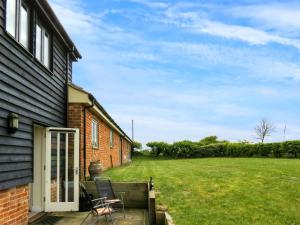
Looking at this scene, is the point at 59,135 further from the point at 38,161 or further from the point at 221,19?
the point at 221,19

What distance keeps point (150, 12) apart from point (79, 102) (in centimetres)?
325

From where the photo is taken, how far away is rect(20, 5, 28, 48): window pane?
31.4ft

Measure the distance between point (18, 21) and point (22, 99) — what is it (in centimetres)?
149

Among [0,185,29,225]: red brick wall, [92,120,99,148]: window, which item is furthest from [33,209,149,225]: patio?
[92,120,99,148]: window

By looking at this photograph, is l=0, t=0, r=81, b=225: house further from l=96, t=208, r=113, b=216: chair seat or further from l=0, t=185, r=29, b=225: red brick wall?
l=96, t=208, r=113, b=216: chair seat

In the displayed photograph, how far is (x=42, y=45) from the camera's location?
11.3 m

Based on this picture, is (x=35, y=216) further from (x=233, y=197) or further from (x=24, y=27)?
(x=233, y=197)

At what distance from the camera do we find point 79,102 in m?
13.9

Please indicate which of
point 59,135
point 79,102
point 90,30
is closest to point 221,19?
point 90,30

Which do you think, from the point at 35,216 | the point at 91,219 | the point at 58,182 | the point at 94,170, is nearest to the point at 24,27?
the point at 58,182

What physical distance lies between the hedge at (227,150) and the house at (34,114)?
911 inches

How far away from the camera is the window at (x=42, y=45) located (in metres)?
10.9

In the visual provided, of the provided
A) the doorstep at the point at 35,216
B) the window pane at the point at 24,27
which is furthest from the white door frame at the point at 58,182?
the window pane at the point at 24,27

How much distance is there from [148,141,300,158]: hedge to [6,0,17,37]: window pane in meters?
27.3
